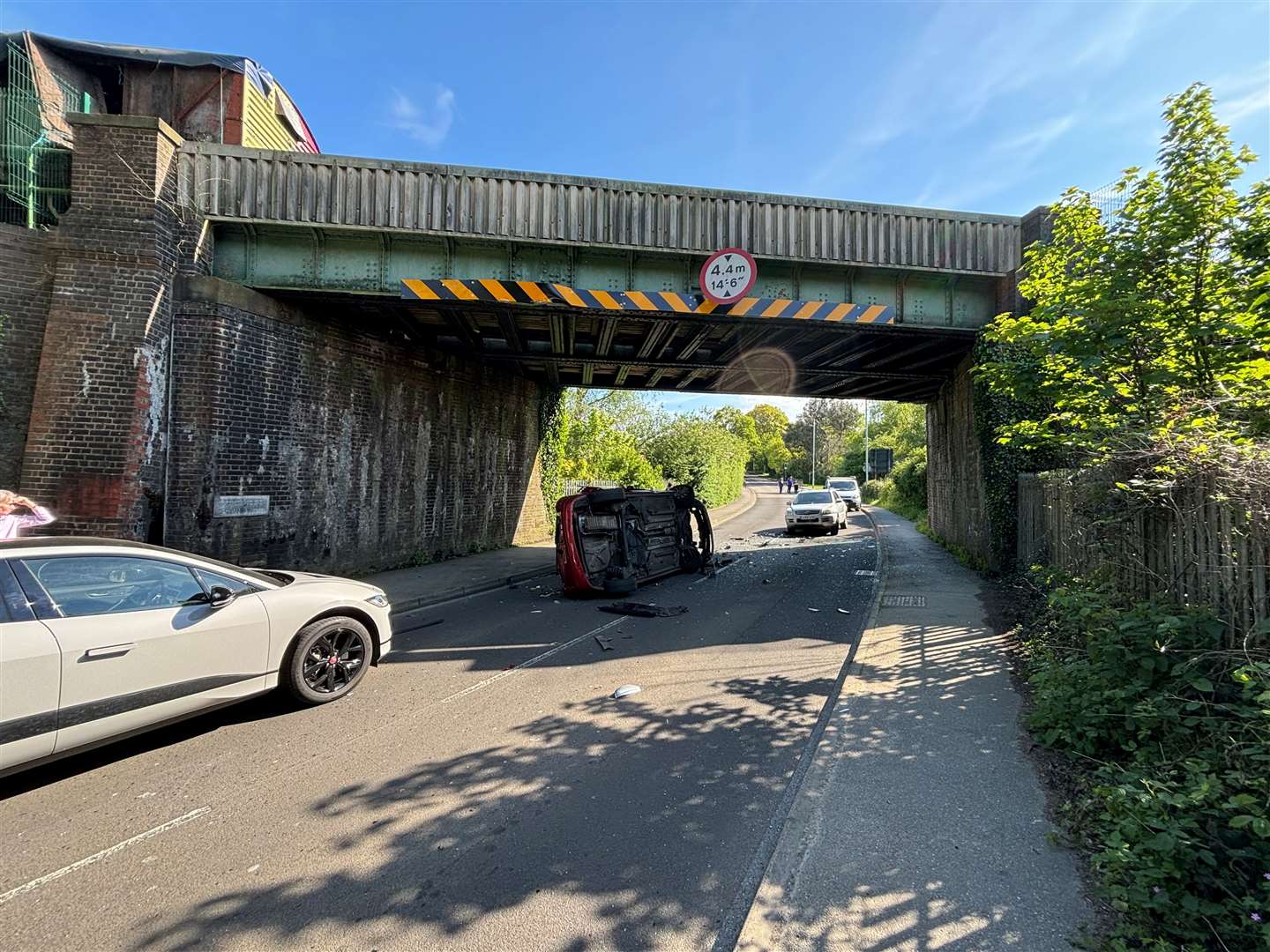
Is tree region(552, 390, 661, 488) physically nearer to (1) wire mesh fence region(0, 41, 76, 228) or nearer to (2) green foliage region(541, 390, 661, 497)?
(2) green foliage region(541, 390, 661, 497)

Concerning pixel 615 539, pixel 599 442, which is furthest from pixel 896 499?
pixel 615 539

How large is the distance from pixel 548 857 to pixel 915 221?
11.4 metres

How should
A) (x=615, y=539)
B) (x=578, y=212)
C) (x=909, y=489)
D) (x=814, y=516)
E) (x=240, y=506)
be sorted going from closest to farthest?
(x=240, y=506) → (x=578, y=212) → (x=615, y=539) → (x=814, y=516) → (x=909, y=489)

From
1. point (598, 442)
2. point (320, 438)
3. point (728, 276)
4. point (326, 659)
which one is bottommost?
point (326, 659)

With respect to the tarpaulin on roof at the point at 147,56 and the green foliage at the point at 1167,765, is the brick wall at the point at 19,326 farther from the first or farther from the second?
the green foliage at the point at 1167,765

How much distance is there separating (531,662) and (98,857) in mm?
3716

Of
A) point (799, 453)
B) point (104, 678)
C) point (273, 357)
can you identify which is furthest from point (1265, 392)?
point (799, 453)

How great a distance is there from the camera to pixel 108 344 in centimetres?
827

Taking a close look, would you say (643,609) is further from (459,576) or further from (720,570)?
(720,570)

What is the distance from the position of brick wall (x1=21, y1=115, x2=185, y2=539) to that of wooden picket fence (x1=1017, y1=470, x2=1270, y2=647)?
10.8 meters

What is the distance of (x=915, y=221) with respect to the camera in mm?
10992

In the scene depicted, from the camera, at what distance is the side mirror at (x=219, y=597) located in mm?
4422

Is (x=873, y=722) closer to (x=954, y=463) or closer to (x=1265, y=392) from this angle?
(x=1265, y=392)

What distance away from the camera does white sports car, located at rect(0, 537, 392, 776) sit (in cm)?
355
